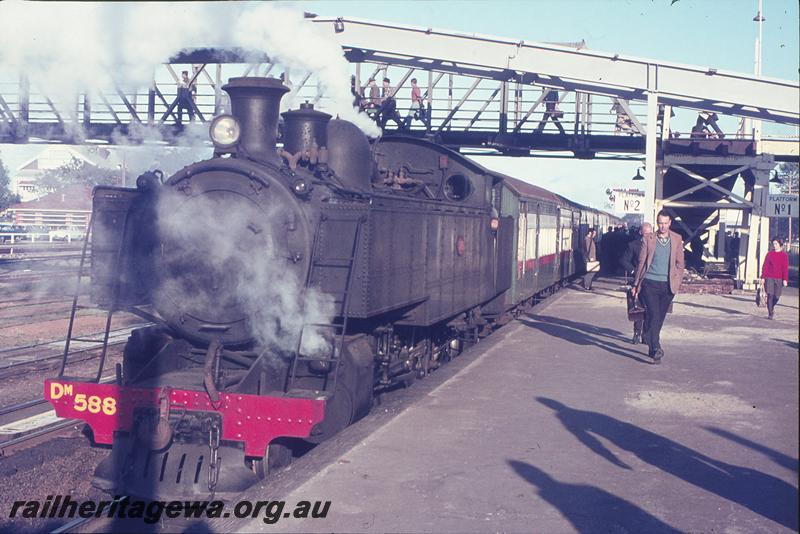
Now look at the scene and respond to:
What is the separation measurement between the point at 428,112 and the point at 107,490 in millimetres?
16995

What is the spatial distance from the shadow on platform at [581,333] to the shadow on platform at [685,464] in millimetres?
3417

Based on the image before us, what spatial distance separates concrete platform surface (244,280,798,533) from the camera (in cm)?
500

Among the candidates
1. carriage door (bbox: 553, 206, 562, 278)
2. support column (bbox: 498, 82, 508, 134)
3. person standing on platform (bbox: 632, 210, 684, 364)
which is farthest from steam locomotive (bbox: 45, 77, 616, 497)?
carriage door (bbox: 553, 206, 562, 278)

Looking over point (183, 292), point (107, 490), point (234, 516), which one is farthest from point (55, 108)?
point (234, 516)

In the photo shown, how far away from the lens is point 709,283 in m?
20.2

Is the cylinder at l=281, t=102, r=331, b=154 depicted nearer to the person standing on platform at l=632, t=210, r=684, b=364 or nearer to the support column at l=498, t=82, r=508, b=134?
the person standing on platform at l=632, t=210, r=684, b=364

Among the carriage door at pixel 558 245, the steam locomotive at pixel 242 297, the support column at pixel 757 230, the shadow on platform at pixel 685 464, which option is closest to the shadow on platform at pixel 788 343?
the shadow on platform at pixel 685 464

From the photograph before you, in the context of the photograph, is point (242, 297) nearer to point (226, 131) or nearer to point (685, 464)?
point (226, 131)

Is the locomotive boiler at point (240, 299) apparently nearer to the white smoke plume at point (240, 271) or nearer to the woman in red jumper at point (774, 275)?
the white smoke plume at point (240, 271)

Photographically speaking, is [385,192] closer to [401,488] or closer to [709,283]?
[401,488]

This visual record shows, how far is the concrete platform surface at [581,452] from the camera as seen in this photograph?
5.00m

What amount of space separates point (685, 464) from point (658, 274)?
4211mm

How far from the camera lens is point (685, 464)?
6062 mm

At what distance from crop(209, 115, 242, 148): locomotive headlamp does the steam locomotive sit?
0.04 feet
